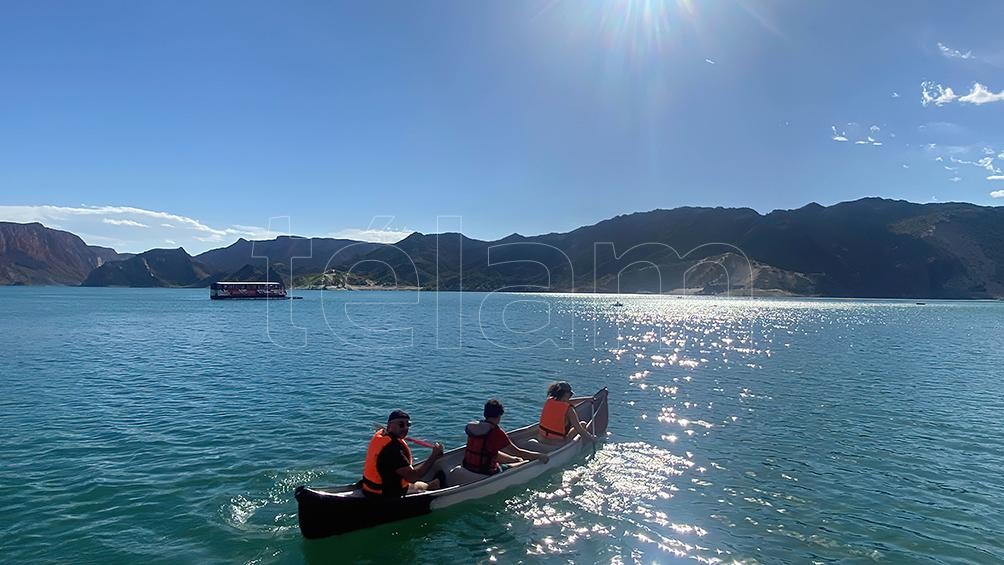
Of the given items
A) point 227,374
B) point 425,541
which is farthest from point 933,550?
point 227,374

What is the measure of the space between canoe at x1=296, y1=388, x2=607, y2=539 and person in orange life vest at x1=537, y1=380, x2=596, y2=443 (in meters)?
0.34

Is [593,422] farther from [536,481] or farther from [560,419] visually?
[536,481]

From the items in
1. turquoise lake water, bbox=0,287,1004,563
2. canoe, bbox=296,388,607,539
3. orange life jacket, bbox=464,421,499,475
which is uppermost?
orange life jacket, bbox=464,421,499,475

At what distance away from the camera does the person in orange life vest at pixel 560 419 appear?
19.8 metres

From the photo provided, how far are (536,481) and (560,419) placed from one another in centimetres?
292

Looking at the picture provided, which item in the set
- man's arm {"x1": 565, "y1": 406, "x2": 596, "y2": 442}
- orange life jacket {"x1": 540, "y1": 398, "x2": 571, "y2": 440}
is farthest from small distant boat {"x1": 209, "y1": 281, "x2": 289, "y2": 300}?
man's arm {"x1": 565, "y1": 406, "x2": 596, "y2": 442}

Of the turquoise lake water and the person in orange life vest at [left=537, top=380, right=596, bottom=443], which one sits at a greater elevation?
the person in orange life vest at [left=537, top=380, right=596, bottom=443]

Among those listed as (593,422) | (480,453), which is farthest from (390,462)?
(593,422)

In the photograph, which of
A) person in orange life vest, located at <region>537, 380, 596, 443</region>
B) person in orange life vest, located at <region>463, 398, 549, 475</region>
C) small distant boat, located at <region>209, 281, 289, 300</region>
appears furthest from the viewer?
small distant boat, located at <region>209, 281, 289, 300</region>

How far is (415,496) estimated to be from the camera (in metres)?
14.3

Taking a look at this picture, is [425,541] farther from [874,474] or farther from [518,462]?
[874,474]

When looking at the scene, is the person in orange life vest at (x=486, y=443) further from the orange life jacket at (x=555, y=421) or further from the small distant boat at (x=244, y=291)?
the small distant boat at (x=244, y=291)

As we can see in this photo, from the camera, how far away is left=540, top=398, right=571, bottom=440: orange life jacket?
19828 millimetres

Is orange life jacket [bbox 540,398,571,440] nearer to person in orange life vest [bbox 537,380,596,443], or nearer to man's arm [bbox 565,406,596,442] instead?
person in orange life vest [bbox 537,380,596,443]
